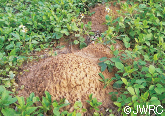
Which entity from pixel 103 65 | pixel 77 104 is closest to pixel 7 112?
pixel 77 104

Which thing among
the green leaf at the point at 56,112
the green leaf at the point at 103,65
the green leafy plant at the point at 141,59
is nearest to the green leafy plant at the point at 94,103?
the green leafy plant at the point at 141,59

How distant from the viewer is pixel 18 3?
192 inches

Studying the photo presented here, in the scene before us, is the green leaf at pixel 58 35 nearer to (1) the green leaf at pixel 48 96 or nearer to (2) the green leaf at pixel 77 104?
(1) the green leaf at pixel 48 96

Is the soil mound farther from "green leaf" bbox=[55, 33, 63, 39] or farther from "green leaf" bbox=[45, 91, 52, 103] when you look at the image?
"green leaf" bbox=[55, 33, 63, 39]

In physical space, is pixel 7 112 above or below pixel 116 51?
below

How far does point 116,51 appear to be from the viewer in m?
2.51

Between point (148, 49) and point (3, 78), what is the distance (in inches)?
94.2

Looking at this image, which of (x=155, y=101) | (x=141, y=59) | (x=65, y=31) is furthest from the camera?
(x=65, y=31)

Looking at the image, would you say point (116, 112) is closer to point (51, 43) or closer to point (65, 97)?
point (65, 97)

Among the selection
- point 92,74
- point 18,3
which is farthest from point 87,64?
point 18,3

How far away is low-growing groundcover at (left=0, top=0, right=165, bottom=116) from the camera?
1.94 m

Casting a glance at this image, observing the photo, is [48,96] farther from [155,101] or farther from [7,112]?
[155,101]

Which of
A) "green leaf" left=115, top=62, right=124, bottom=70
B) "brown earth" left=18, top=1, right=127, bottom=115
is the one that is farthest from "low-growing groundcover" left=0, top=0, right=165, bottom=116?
"brown earth" left=18, top=1, right=127, bottom=115

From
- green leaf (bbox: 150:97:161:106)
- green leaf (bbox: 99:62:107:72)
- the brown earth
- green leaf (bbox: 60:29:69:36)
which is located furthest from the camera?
green leaf (bbox: 60:29:69:36)
